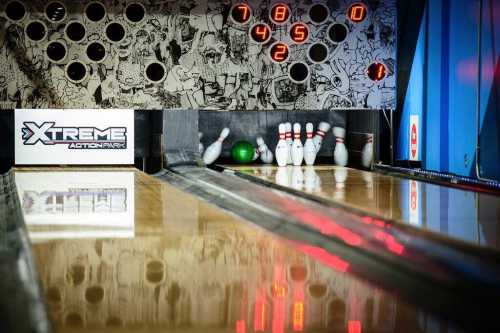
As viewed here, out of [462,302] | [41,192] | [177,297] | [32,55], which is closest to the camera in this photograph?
[177,297]

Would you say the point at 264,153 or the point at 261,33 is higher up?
the point at 261,33

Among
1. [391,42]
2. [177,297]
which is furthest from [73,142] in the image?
[177,297]

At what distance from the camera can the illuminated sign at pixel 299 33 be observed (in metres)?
6.04

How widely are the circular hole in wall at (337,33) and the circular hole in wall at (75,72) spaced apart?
1.68 m

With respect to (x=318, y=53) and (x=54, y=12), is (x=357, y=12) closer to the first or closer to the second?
(x=318, y=53)

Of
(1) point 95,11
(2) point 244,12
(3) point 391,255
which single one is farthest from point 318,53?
(3) point 391,255

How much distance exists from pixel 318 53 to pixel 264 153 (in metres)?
0.83

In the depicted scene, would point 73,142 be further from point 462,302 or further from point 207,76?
point 462,302

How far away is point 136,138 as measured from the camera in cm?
624

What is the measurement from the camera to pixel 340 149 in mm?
6410

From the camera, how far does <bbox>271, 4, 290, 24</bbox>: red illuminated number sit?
237 inches

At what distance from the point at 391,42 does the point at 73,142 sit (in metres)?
2.30

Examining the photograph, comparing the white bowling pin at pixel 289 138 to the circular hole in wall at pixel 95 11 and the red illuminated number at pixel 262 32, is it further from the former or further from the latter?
the circular hole in wall at pixel 95 11

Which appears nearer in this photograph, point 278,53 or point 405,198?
point 405,198
